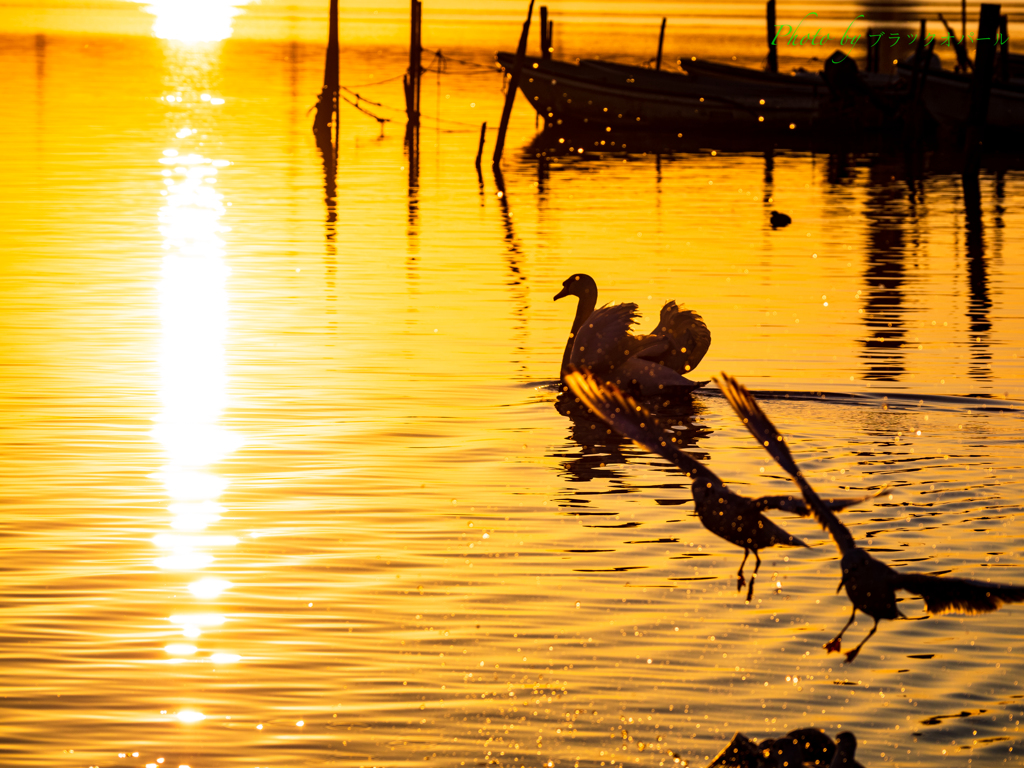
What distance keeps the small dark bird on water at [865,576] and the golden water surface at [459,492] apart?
113 cm

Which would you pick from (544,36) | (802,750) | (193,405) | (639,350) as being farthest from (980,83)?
(802,750)

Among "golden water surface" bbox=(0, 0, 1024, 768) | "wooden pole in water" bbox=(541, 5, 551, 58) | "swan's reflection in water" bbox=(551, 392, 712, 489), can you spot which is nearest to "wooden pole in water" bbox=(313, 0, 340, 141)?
"wooden pole in water" bbox=(541, 5, 551, 58)

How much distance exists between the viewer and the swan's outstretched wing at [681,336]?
49.3ft

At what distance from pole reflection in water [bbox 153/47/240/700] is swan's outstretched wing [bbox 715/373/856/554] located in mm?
3011

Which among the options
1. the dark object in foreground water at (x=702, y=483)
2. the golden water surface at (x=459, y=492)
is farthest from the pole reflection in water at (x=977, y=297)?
the dark object in foreground water at (x=702, y=483)

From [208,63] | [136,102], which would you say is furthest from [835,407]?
[208,63]

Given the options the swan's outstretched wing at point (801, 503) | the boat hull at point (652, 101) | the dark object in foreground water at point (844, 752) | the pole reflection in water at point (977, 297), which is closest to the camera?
the dark object in foreground water at point (844, 752)

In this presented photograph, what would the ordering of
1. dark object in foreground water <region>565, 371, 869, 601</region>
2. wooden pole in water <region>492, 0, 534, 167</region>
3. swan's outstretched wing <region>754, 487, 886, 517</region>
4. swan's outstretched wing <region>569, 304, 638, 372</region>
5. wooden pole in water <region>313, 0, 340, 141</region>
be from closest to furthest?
swan's outstretched wing <region>754, 487, 886, 517</region> < dark object in foreground water <region>565, 371, 869, 601</region> < swan's outstretched wing <region>569, 304, 638, 372</region> < wooden pole in water <region>492, 0, 534, 167</region> < wooden pole in water <region>313, 0, 340, 141</region>

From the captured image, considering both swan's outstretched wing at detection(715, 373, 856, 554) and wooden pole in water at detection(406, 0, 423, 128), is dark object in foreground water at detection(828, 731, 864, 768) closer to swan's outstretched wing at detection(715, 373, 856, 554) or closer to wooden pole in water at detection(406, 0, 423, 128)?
swan's outstretched wing at detection(715, 373, 856, 554)

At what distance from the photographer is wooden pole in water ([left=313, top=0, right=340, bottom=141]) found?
142 feet

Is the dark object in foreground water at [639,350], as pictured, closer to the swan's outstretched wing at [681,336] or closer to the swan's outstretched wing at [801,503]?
the swan's outstretched wing at [681,336]

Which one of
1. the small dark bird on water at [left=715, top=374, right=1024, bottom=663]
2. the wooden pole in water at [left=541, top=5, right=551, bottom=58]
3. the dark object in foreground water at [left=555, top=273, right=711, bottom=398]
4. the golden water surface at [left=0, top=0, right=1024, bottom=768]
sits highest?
the wooden pole in water at [left=541, top=5, right=551, bottom=58]

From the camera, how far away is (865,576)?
643 cm

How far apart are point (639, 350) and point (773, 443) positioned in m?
8.57
